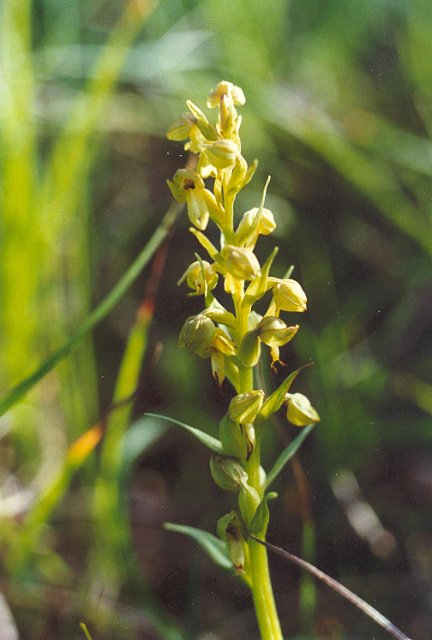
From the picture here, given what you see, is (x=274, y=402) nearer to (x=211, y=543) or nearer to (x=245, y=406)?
(x=245, y=406)

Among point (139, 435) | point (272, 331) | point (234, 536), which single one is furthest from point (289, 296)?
point (139, 435)

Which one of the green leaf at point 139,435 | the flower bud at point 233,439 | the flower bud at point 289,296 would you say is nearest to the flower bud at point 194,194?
the flower bud at point 289,296

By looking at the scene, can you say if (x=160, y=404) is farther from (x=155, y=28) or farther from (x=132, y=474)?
(x=155, y=28)

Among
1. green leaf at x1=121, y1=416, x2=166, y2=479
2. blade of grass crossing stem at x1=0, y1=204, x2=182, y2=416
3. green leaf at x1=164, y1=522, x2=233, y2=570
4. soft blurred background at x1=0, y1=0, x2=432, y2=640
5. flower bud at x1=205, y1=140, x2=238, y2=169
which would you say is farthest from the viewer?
green leaf at x1=121, y1=416, x2=166, y2=479

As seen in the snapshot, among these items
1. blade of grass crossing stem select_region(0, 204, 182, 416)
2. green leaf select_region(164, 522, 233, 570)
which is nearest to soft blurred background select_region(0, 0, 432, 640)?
blade of grass crossing stem select_region(0, 204, 182, 416)

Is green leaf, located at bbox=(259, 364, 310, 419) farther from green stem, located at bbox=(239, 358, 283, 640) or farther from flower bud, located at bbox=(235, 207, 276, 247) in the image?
flower bud, located at bbox=(235, 207, 276, 247)

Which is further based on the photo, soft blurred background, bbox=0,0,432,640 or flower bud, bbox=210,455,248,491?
soft blurred background, bbox=0,0,432,640

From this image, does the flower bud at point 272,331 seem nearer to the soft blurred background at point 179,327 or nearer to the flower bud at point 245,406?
the flower bud at point 245,406
